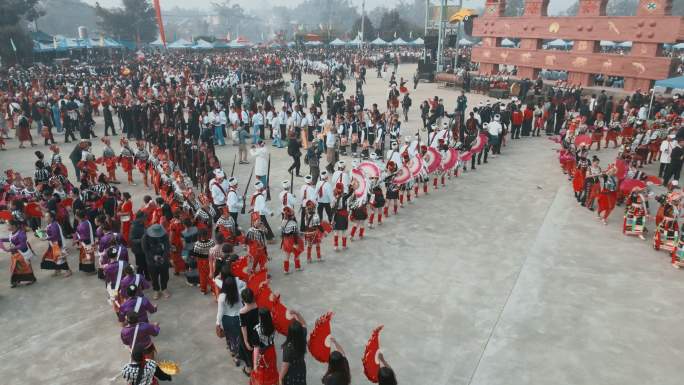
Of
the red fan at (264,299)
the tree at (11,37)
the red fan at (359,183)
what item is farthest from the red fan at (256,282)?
the tree at (11,37)

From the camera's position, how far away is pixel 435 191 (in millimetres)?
13438

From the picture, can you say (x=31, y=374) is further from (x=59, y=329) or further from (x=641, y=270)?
(x=641, y=270)

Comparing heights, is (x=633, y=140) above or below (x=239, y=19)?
below

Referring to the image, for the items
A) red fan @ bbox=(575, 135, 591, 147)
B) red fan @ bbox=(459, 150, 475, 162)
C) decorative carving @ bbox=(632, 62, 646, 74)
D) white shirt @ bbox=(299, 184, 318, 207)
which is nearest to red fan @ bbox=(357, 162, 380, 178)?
white shirt @ bbox=(299, 184, 318, 207)

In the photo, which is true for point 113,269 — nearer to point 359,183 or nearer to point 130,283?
point 130,283

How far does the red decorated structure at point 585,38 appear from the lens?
23094 millimetres

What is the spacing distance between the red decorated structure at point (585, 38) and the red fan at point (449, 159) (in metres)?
16.9

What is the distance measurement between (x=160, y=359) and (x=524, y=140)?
1746 centimetres

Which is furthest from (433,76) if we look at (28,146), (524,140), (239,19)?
(239,19)

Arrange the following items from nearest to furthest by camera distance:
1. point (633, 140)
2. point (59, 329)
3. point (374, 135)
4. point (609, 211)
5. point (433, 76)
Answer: point (59, 329)
point (609, 211)
point (633, 140)
point (374, 135)
point (433, 76)

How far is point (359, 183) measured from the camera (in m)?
10.2

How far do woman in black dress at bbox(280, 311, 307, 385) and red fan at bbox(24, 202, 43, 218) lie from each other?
8364 mm

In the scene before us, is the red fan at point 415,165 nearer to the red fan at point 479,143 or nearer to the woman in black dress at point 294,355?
the red fan at point 479,143

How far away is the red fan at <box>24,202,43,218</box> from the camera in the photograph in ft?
32.8
